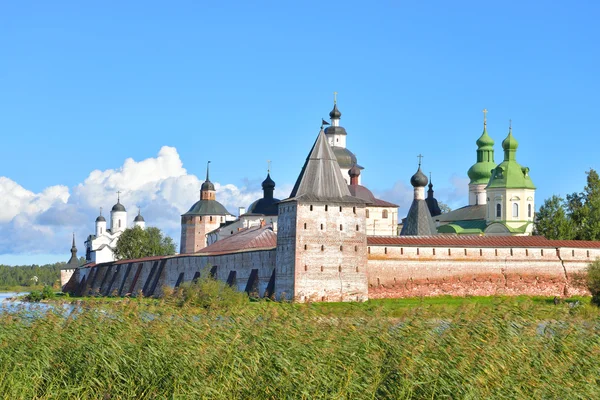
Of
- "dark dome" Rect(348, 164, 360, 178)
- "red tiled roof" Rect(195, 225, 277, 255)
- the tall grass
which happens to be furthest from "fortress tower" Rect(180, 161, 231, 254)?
the tall grass

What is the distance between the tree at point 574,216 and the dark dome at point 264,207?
1240cm

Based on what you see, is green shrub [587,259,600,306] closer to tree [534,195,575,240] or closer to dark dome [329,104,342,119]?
tree [534,195,575,240]

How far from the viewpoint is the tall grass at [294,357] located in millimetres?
11180

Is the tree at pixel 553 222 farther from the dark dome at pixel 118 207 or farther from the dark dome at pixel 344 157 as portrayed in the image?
the dark dome at pixel 118 207

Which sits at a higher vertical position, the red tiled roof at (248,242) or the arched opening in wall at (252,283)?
the red tiled roof at (248,242)

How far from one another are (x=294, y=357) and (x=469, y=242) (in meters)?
20.4

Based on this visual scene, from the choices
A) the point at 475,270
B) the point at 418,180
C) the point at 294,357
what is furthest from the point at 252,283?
the point at 294,357

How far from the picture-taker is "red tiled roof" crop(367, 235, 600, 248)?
30.8 m

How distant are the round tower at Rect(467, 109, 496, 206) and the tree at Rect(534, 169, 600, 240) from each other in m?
6.91

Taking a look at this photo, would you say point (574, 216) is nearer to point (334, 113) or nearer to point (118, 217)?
point (334, 113)

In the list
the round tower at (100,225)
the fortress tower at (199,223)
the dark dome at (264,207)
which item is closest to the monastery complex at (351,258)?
the dark dome at (264,207)

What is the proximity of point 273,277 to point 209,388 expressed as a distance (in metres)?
18.2

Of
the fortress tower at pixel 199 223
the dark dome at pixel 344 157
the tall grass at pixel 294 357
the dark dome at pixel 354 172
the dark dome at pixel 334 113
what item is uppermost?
the dark dome at pixel 334 113

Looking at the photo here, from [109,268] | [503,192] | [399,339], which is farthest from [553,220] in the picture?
[399,339]
